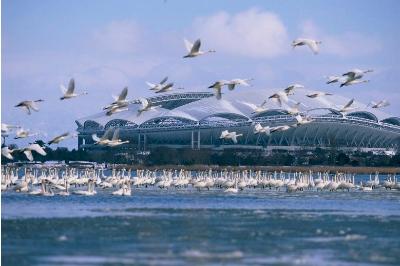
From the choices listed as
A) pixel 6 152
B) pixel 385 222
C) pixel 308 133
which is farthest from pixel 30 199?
pixel 308 133

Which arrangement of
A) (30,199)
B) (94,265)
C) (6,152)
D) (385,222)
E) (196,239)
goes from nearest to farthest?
(94,265)
(196,239)
(385,222)
(6,152)
(30,199)

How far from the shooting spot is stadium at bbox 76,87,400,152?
5640 inches

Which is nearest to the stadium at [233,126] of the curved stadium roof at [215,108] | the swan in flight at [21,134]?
the curved stadium roof at [215,108]

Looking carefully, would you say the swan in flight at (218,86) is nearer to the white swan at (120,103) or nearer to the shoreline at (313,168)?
the white swan at (120,103)

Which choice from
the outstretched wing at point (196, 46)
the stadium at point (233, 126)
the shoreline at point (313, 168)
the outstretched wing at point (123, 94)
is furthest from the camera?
the stadium at point (233, 126)

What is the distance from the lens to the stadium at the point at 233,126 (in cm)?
14325

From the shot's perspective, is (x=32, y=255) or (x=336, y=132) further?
(x=336, y=132)

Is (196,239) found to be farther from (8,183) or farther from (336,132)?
(336,132)

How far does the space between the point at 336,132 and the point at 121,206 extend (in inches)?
4331

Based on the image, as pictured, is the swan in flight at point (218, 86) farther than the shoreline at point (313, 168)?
No

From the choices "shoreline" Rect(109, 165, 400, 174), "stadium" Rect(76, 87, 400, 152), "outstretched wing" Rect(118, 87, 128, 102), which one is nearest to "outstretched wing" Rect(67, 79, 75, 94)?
"outstretched wing" Rect(118, 87, 128, 102)

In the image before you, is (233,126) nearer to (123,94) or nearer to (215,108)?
(215,108)

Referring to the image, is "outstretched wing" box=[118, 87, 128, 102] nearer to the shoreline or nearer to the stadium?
the shoreline

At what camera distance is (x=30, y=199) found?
45188 mm
